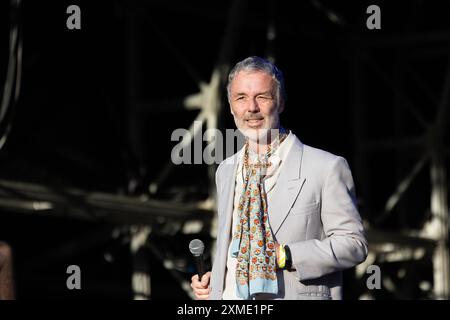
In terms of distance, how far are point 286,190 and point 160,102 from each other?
8574 mm

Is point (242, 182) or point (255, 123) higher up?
point (255, 123)

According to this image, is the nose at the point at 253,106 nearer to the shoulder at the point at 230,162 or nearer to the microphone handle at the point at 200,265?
the shoulder at the point at 230,162

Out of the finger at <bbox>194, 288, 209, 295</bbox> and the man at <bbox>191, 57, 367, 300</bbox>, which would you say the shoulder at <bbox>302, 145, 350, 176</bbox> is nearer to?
the man at <bbox>191, 57, 367, 300</bbox>

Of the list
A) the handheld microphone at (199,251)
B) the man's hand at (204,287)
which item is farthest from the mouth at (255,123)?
the man's hand at (204,287)

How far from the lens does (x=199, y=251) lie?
12.7ft

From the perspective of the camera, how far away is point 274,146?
4008mm

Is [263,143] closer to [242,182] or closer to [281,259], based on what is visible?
[242,182]

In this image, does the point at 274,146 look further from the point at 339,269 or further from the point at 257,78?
the point at 339,269

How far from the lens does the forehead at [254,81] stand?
12.8 ft

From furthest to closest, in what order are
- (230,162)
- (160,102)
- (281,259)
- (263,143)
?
1. (160,102)
2. (230,162)
3. (263,143)
4. (281,259)

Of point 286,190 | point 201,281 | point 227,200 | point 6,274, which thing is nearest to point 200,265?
point 201,281

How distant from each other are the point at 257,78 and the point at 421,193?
12.9 m
